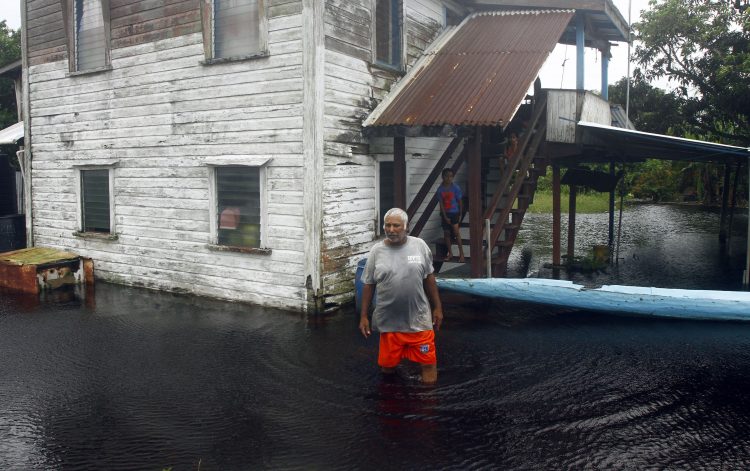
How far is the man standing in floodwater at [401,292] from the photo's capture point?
236 inches

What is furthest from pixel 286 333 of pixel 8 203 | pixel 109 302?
pixel 8 203

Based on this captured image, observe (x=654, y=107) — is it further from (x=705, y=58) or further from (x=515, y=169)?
(x=515, y=169)

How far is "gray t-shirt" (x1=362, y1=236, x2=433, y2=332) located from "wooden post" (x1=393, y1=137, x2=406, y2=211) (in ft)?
15.5

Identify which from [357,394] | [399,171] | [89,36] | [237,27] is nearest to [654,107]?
[399,171]

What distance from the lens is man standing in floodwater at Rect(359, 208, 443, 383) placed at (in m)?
6.00

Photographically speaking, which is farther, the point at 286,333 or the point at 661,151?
the point at 661,151

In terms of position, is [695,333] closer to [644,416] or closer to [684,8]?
[644,416]

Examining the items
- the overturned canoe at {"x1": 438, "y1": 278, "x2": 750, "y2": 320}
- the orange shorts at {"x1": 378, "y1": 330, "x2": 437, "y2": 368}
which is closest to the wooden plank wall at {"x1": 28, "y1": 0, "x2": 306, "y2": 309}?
the overturned canoe at {"x1": 438, "y1": 278, "x2": 750, "y2": 320}

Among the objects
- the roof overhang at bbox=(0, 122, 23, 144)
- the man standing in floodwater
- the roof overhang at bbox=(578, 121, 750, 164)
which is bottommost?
the man standing in floodwater

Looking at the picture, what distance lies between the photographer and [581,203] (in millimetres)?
31406

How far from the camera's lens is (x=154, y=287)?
38.6 ft

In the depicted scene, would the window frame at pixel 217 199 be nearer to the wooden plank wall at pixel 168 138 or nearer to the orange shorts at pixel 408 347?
the wooden plank wall at pixel 168 138

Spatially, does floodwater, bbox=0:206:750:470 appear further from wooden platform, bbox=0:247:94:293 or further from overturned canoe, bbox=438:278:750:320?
wooden platform, bbox=0:247:94:293

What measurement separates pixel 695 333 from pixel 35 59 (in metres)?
13.7
